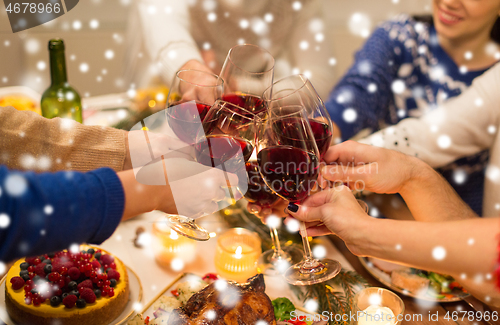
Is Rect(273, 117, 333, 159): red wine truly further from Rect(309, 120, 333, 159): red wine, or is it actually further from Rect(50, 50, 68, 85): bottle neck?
Rect(50, 50, 68, 85): bottle neck

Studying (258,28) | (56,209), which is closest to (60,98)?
(56,209)

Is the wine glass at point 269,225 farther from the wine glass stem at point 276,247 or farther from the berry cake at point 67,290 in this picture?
the berry cake at point 67,290

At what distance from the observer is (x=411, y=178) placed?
1182 mm

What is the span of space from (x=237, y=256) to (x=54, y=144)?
610mm

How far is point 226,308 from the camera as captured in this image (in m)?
0.86

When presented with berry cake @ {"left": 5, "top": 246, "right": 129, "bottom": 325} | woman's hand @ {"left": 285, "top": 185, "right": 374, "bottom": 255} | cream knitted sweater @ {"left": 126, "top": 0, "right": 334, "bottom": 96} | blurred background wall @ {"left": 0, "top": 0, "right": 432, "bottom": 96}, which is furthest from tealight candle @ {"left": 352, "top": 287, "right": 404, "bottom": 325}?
blurred background wall @ {"left": 0, "top": 0, "right": 432, "bottom": 96}

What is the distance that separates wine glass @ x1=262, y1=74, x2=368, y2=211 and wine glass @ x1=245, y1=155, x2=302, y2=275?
165mm

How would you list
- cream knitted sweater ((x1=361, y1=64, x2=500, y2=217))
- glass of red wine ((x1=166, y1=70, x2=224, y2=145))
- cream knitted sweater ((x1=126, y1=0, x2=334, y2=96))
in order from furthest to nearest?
cream knitted sweater ((x1=126, y1=0, x2=334, y2=96)) → cream knitted sweater ((x1=361, y1=64, x2=500, y2=217)) → glass of red wine ((x1=166, y1=70, x2=224, y2=145))

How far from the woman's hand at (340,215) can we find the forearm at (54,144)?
0.58m

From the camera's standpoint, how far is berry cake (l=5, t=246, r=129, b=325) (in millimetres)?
921

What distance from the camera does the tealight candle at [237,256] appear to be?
1.11 metres

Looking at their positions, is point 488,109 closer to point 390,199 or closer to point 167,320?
point 390,199

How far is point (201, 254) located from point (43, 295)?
0.47m

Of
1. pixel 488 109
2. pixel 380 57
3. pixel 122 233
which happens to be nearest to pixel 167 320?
pixel 122 233
